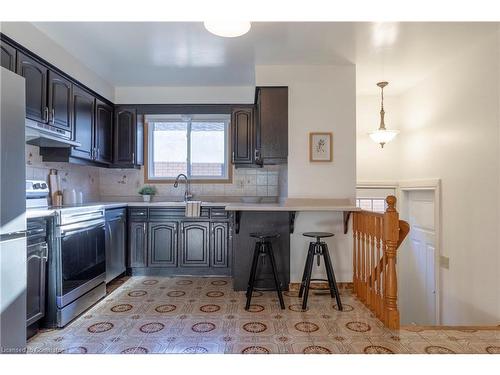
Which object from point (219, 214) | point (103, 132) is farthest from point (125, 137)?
point (219, 214)

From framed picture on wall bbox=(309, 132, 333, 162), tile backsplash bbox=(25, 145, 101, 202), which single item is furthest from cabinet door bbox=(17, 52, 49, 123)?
framed picture on wall bbox=(309, 132, 333, 162)

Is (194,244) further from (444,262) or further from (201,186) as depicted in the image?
(444,262)

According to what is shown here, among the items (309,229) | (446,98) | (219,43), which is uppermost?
(219,43)

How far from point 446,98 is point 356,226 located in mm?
1901

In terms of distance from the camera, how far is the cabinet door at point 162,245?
387cm

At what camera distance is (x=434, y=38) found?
9.45ft

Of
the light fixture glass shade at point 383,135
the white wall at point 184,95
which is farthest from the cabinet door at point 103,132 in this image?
the light fixture glass shade at point 383,135

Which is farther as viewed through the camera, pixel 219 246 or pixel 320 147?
pixel 219 246

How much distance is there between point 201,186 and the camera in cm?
459

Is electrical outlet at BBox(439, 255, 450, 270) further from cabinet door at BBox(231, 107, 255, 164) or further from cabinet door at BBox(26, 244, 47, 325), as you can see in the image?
cabinet door at BBox(26, 244, 47, 325)

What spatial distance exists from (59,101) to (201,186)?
2.14m

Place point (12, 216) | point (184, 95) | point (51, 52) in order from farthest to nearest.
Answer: point (184, 95), point (51, 52), point (12, 216)
